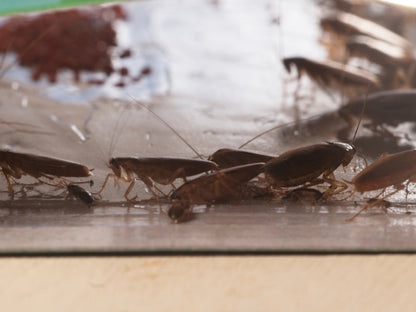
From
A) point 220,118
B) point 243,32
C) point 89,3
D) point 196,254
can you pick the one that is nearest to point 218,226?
point 196,254

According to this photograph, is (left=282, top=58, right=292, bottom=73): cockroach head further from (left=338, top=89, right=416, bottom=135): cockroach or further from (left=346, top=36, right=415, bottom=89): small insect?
(left=338, top=89, right=416, bottom=135): cockroach

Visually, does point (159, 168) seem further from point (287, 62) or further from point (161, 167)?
point (287, 62)

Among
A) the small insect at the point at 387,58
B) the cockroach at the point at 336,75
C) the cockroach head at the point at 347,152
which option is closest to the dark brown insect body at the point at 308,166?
the cockroach head at the point at 347,152

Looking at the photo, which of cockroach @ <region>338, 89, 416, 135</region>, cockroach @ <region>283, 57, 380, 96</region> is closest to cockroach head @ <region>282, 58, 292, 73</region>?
cockroach @ <region>283, 57, 380, 96</region>

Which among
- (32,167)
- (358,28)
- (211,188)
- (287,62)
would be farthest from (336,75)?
(32,167)

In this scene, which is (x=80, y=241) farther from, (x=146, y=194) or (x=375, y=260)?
(x=375, y=260)

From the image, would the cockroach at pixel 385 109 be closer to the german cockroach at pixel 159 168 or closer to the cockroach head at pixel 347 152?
the cockroach head at pixel 347 152
